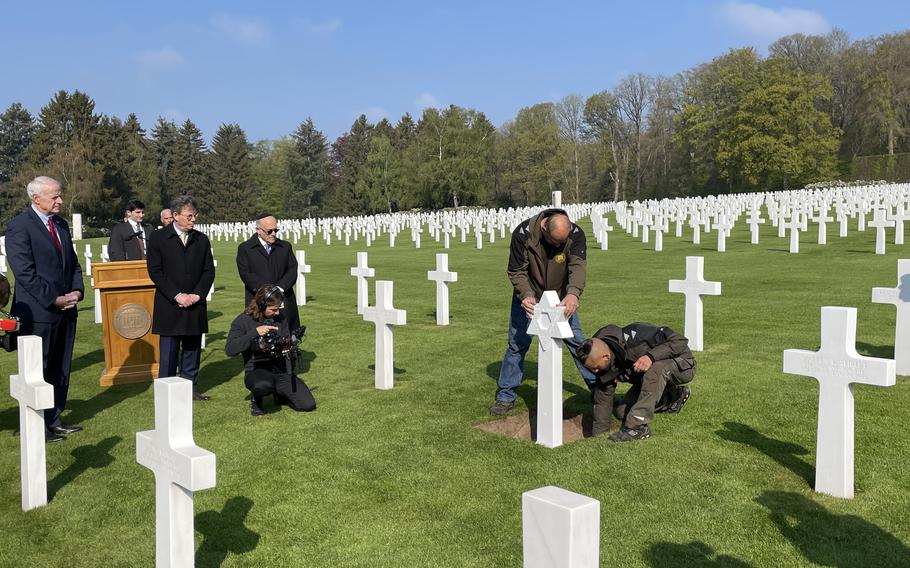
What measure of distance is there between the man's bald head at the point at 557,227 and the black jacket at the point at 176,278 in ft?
9.80

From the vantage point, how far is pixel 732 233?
2631 cm

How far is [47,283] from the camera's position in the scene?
5.89m

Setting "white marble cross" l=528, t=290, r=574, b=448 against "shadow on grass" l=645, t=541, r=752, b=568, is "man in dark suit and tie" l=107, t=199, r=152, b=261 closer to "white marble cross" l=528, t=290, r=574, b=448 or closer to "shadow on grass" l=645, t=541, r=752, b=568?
"white marble cross" l=528, t=290, r=574, b=448

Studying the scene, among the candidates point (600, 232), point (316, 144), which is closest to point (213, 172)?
point (316, 144)

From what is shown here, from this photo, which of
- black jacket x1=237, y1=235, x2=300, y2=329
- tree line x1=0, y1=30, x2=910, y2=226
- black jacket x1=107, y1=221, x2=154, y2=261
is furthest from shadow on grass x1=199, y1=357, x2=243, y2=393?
tree line x1=0, y1=30, x2=910, y2=226

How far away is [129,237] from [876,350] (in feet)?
29.8

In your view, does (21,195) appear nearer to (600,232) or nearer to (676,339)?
(600,232)

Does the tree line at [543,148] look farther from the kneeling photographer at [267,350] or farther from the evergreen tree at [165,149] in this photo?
the kneeling photographer at [267,350]

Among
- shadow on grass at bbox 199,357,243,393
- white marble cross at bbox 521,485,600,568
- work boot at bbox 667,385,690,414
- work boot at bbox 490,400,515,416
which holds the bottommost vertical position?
shadow on grass at bbox 199,357,243,393

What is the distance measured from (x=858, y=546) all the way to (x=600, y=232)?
20.7 m

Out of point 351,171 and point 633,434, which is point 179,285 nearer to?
point 633,434

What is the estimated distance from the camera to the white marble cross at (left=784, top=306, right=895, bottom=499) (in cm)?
416

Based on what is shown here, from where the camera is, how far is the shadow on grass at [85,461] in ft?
16.3

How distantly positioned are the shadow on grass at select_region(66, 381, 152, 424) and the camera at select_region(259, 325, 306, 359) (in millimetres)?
1750
